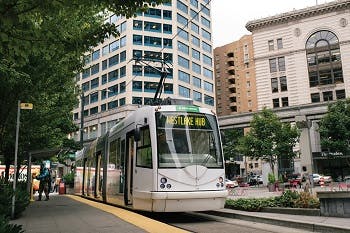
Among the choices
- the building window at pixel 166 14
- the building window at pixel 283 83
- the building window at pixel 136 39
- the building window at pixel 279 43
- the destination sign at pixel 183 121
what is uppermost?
the building window at pixel 166 14

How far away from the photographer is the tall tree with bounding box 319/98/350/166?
123 feet

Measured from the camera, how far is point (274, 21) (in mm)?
54688

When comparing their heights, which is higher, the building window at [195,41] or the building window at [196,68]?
the building window at [195,41]

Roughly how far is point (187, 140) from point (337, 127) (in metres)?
31.0

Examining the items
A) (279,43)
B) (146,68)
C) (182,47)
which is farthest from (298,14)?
(146,68)

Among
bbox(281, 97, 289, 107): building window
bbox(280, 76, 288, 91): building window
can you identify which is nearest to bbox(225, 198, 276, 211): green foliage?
bbox(281, 97, 289, 107): building window

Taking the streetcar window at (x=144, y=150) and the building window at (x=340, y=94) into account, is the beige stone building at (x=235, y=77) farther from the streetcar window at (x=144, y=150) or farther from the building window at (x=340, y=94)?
the streetcar window at (x=144, y=150)

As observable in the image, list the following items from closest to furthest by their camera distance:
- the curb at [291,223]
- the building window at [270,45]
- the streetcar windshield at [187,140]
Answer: the curb at [291,223], the streetcar windshield at [187,140], the building window at [270,45]

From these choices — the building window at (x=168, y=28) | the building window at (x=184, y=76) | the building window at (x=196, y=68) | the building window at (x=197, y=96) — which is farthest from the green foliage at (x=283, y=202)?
the building window at (x=196, y=68)

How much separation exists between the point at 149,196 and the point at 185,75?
5996 cm

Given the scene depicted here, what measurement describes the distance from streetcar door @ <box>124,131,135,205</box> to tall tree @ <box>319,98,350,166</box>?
30.2m

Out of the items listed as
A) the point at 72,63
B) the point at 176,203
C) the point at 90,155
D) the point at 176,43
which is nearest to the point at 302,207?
the point at 176,203

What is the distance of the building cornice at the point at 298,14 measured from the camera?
50.6 metres

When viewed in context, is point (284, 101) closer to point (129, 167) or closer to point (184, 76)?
point (184, 76)
